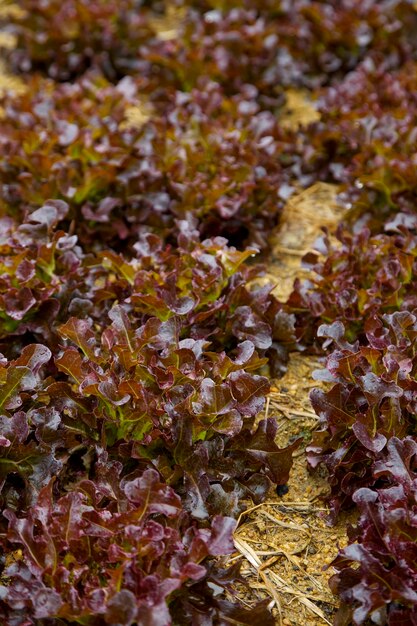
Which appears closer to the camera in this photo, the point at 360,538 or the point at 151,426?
the point at 360,538

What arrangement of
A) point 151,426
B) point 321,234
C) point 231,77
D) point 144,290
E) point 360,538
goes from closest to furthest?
1. point 360,538
2. point 151,426
3. point 144,290
4. point 321,234
5. point 231,77

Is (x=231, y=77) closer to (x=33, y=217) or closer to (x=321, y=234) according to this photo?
(x=321, y=234)

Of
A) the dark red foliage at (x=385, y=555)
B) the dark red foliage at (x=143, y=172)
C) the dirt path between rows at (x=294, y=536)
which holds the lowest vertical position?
the dirt path between rows at (x=294, y=536)

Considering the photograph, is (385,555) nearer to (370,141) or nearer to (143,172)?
(143,172)

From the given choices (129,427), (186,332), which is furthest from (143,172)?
(129,427)

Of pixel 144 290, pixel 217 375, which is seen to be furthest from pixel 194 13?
pixel 217 375

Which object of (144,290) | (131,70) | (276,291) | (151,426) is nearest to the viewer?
(151,426)

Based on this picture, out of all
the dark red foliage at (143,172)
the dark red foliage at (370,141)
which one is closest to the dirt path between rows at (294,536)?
the dark red foliage at (143,172)

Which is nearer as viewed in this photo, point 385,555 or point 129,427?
point 385,555

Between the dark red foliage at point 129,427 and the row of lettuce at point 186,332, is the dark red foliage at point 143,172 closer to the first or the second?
the row of lettuce at point 186,332
